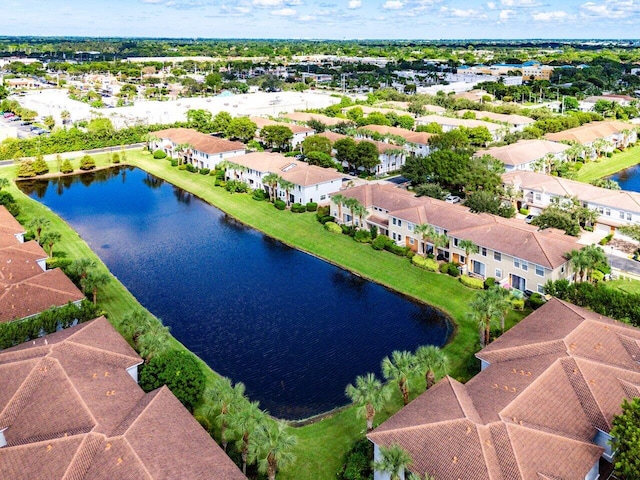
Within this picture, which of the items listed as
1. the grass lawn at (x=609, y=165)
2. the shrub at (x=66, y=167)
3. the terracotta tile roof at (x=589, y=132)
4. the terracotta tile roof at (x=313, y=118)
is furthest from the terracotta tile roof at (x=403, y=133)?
the shrub at (x=66, y=167)

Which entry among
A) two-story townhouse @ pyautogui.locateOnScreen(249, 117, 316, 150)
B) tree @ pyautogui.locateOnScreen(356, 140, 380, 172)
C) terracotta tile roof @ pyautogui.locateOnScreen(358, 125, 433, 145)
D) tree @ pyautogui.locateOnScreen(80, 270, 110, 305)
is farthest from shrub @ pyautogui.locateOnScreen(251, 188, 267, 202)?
terracotta tile roof @ pyautogui.locateOnScreen(358, 125, 433, 145)

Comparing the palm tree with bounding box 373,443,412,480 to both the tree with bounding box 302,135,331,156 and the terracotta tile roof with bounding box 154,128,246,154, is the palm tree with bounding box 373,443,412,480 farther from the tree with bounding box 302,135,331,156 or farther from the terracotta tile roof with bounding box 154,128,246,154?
the terracotta tile roof with bounding box 154,128,246,154

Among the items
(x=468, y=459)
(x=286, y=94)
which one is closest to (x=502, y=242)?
(x=468, y=459)

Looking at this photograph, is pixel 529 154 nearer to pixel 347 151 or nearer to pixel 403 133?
pixel 403 133

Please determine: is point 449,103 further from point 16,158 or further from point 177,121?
point 16,158

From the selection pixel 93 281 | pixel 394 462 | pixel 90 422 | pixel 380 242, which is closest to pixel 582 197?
pixel 380 242

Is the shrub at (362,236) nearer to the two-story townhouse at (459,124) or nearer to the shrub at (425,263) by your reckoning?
A: the shrub at (425,263)
